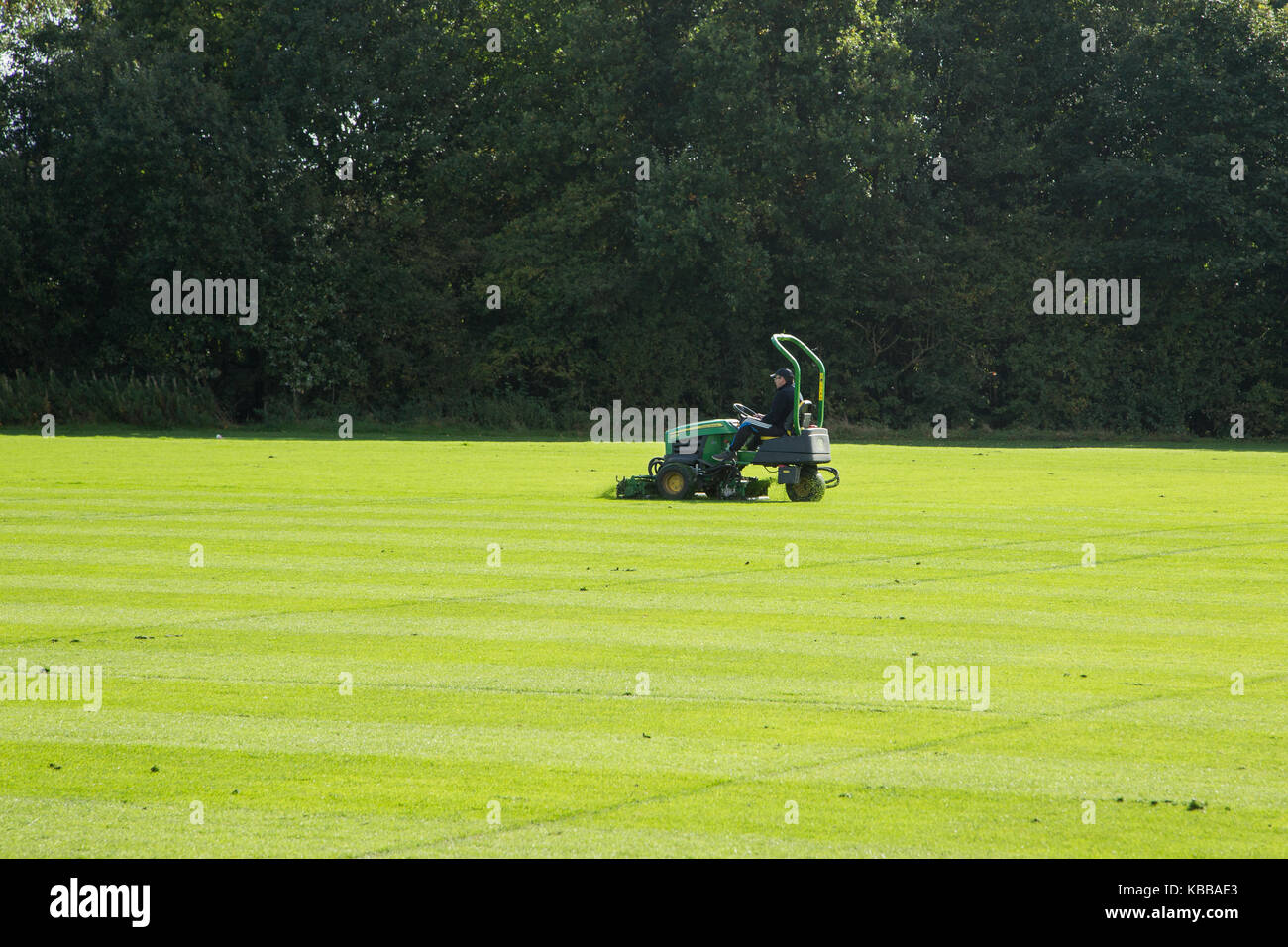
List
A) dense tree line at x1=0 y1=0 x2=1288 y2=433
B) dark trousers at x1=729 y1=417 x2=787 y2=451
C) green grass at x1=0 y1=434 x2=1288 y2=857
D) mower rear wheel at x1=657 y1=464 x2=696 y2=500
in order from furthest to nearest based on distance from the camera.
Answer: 1. dense tree line at x1=0 y1=0 x2=1288 y2=433
2. mower rear wheel at x1=657 y1=464 x2=696 y2=500
3. dark trousers at x1=729 y1=417 x2=787 y2=451
4. green grass at x1=0 y1=434 x2=1288 y2=857

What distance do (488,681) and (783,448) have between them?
13.2 m

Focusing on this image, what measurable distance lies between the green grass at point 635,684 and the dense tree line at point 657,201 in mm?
30738

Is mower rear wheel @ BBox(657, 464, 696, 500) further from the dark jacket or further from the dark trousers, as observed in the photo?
the dark jacket

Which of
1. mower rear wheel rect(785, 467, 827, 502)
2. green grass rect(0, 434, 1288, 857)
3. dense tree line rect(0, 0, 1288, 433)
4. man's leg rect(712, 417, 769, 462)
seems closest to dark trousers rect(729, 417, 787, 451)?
man's leg rect(712, 417, 769, 462)

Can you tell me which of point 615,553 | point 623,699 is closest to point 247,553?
point 615,553

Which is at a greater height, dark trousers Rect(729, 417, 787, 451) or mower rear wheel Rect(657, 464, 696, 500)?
dark trousers Rect(729, 417, 787, 451)

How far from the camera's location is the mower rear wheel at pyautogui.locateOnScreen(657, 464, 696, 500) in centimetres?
2242

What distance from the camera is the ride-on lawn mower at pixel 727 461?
2216cm

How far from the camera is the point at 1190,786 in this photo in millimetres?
7082

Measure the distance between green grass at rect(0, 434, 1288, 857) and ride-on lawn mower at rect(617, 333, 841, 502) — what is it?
2.28m

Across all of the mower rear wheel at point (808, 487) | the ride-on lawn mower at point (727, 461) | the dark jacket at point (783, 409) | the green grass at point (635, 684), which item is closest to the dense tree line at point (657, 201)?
the ride-on lawn mower at point (727, 461)

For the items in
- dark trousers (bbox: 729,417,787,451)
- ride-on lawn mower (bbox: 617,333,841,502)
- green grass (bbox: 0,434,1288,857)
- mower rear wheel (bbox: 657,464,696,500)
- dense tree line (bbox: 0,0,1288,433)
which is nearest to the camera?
green grass (bbox: 0,434,1288,857)

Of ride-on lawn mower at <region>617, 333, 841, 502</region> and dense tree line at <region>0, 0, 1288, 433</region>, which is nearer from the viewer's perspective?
ride-on lawn mower at <region>617, 333, 841, 502</region>

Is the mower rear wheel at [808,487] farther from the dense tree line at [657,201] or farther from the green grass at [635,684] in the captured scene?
the dense tree line at [657,201]
